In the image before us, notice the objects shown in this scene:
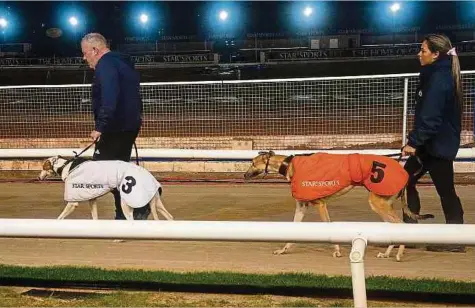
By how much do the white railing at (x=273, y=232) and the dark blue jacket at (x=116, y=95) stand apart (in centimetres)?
145

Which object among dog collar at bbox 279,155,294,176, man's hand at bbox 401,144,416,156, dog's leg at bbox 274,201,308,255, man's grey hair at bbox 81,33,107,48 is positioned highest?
man's grey hair at bbox 81,33,107,48

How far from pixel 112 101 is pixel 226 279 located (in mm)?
1563

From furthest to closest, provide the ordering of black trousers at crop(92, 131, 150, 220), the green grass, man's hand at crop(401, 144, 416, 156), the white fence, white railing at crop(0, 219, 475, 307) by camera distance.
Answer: the white fence
black trousers at crop(92, 131, 150, 220)
man's hand at crop(401, 144, 416, 156)
the green grass
white railing at crop(0, 219, 475, 307)

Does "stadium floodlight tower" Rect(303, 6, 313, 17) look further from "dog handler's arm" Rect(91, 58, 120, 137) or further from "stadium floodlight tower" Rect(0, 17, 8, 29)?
"dog handler's arm" Rect(91, 58, 120, 137)

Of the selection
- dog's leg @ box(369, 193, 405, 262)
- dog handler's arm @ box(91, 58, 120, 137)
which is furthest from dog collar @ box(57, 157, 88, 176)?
dog's leg @ box(369, 193, 405, 262)

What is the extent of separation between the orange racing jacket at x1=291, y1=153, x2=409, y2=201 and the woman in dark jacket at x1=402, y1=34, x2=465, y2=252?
229 mm

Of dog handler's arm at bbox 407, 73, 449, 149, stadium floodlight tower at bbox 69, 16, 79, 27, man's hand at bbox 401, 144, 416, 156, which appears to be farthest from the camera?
stadium floodlight tower at bbox 69, 16, 79, 27

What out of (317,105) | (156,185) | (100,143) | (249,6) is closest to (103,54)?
(100,143)

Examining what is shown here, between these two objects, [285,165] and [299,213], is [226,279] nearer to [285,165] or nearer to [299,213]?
[299,213]

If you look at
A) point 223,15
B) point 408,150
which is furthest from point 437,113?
point 223,15

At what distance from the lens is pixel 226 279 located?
4184mm

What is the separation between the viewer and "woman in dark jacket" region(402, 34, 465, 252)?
4.52m

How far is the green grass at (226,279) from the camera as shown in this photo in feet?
12.9

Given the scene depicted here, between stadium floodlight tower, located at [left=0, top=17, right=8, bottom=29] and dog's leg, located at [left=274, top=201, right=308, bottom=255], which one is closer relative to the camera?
dog's leg, located at [left=274, top=201, right=308, bottom=255]
